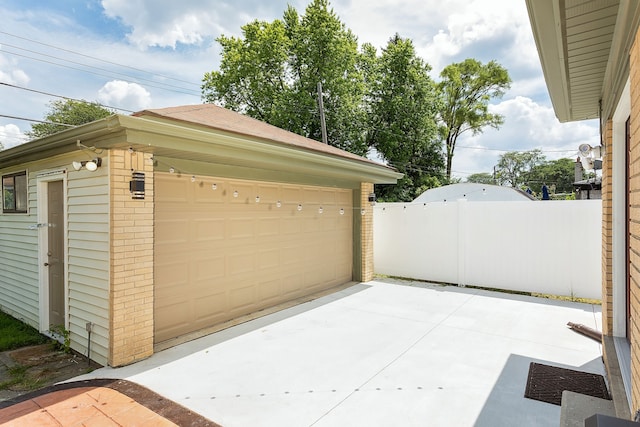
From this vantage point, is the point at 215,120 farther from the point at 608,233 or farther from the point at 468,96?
the point at 468,96

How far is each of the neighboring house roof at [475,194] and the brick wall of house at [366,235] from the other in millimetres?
3961

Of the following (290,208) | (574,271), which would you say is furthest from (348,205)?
(574,271)

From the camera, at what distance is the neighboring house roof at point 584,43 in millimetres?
2018

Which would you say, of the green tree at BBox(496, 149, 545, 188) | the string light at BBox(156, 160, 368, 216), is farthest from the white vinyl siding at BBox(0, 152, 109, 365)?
the green tree at BBox(496, 149, 545, 188)

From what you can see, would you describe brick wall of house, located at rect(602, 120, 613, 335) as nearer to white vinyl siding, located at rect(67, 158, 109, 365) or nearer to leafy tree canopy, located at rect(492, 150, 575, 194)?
white vinyl siding, located at rect(67, 158, 109, 365)

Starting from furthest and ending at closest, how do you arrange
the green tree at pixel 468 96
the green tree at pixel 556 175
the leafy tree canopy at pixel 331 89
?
the green tree at pixel 556 175
the green tree at pixel 468 96
the leafy tree canopy at pixel 331 89

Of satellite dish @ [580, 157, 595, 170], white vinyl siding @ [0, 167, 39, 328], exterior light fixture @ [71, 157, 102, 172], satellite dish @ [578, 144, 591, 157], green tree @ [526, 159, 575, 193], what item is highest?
green tree @ [526, 159, 575, 193]

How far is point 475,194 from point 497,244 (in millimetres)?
5067

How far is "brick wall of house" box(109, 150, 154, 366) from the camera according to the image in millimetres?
A: 3793

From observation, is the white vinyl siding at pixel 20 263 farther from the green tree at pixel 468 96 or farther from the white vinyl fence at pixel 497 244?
the green tree at pixel 468 96

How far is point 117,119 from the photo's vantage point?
330cm

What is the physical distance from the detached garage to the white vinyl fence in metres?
2.24

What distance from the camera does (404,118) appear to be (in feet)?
65.8

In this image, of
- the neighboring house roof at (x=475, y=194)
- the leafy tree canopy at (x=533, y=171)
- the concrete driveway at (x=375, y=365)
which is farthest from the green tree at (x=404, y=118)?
the leafy tree canopy at (x=533, y=171)
